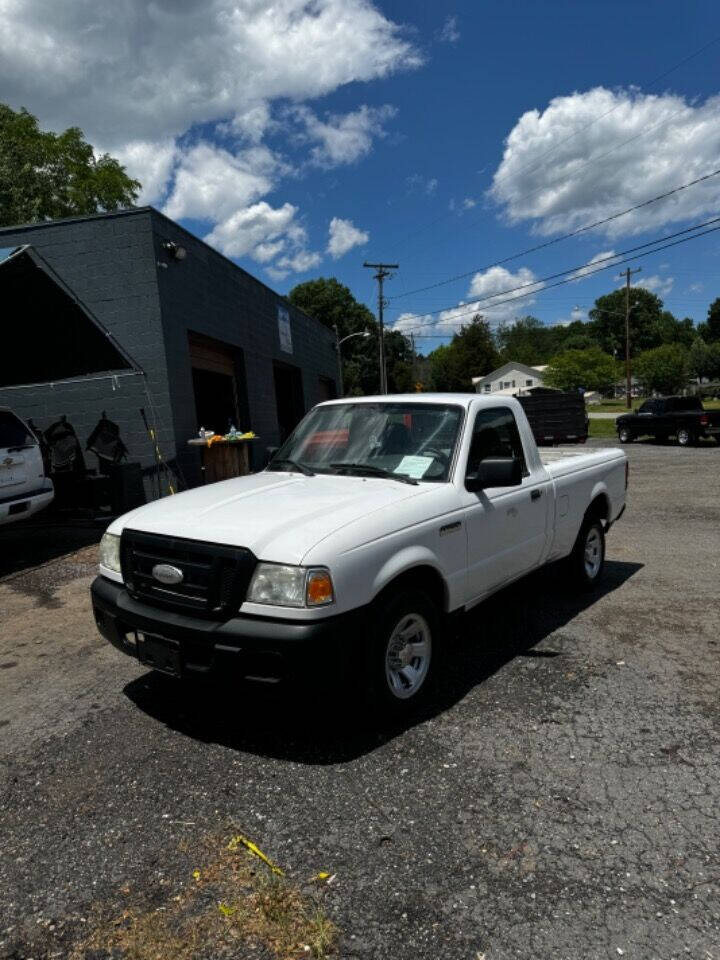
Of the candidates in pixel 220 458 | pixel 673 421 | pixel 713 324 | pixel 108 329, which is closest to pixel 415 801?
pixel 220 458

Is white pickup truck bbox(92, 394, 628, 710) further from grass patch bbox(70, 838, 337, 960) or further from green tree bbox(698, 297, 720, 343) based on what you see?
green tree bbox(698, 297, 720, 343)

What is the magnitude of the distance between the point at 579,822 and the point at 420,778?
69 cm

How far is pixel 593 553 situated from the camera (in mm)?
5785

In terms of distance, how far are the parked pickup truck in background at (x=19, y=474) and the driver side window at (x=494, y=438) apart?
5.50 meters

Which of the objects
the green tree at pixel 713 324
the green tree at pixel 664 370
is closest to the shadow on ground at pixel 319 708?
the green tree at pixel 664 370

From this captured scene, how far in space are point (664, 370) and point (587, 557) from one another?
8989 centimetres

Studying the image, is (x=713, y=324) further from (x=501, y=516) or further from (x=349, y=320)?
(x=501, y=516)

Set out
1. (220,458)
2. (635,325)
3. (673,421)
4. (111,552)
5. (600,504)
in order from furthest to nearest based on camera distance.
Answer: (635,325)
(673,421)
(220,458)
(600,504)
(111,552)

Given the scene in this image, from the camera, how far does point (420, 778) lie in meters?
2.90

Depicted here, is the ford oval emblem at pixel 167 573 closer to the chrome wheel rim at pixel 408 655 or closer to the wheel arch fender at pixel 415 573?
the wheel arch fender at pixel 415 573

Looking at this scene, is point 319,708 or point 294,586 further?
point 319,708

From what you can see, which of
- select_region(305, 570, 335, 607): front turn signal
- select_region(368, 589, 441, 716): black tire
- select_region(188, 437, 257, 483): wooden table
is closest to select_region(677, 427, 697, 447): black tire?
select_region(188, 437, 257, 483): wooden table

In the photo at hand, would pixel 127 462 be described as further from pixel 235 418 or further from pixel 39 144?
pixel 39 144

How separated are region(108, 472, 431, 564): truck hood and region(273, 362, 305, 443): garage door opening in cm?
1617
